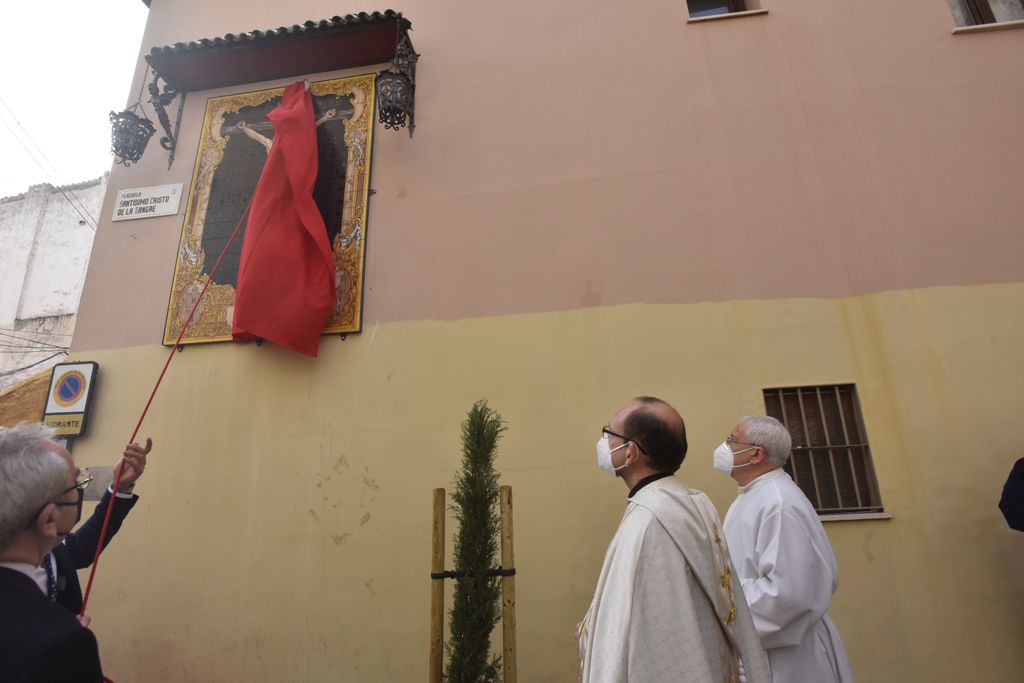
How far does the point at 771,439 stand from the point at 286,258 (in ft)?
12.5

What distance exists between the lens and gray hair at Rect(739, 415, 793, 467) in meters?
3.30

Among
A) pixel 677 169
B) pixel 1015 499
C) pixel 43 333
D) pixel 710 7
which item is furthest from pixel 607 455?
pixel 43 333

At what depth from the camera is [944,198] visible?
184 inches

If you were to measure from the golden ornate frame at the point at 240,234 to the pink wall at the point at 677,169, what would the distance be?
12 centimetres

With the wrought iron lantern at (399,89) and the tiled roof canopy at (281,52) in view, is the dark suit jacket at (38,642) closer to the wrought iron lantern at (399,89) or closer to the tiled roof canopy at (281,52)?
the wrought iron lantern at (399,89)

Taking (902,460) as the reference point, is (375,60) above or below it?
above

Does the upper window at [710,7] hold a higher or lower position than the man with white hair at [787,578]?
higher

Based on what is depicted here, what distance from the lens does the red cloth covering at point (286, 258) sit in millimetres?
4738

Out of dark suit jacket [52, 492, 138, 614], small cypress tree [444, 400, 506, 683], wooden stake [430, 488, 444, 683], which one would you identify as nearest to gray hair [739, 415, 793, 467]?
small cypress tree [444, 400, 506, 683]

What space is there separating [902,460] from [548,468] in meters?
2.40

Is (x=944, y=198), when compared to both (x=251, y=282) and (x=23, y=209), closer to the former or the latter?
(x=251, y=282)

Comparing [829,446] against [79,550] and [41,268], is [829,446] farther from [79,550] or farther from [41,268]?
[41,268]

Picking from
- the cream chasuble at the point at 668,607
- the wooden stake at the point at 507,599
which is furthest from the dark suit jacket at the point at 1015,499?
the wooden stake at the point at 507,599

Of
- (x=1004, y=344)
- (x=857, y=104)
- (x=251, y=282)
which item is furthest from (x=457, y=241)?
(x=1004, y=344)
